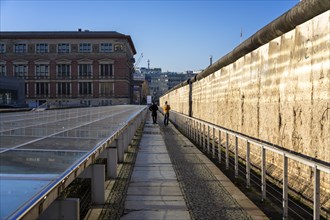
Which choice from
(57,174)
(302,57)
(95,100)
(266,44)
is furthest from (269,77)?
(95,100)

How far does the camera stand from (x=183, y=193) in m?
7.48

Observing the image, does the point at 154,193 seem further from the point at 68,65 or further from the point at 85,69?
the point at 68,65

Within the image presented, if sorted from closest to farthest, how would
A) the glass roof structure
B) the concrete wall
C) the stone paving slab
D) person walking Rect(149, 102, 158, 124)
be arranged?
the glass roof structure → the stone paving slab → the concrete wall → person walking Rect(149, 102, 158, 124)

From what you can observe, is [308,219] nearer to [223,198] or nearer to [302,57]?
[223,198]

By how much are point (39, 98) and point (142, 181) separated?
301 ft

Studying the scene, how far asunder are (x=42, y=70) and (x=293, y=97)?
93.8 metres

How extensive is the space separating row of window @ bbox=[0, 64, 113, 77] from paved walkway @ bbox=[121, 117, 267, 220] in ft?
280

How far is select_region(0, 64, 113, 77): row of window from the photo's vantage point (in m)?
95.5

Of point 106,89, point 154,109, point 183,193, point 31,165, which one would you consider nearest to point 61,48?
point 106,89

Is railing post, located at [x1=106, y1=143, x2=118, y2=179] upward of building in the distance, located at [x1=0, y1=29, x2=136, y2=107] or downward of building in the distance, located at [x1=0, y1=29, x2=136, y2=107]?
downward

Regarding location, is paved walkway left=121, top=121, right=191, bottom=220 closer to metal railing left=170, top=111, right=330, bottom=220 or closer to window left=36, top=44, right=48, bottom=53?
metal railing left=170, top=111, right=330, bottom=220

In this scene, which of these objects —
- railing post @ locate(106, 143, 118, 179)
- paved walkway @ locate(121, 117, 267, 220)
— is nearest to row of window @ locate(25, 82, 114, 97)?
paved walkway @ locate(121, 117, 267, 220)

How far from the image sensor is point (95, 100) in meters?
95.1

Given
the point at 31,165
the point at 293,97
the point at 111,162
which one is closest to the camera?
the point at 31,165
